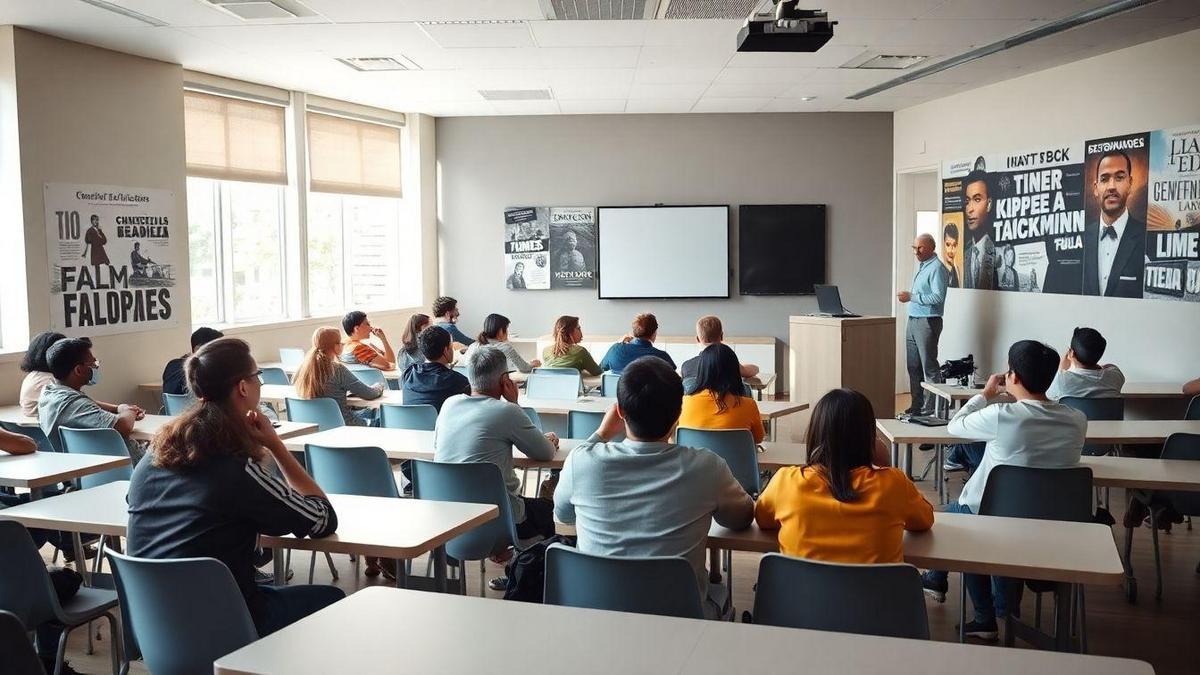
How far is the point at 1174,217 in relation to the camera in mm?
6855

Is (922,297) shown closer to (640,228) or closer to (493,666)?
(640,228)

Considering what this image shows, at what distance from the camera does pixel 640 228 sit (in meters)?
11.3

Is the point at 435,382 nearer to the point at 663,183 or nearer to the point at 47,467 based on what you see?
the point at 47,467

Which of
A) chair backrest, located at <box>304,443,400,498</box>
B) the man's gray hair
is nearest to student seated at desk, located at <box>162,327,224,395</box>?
chair backrest, located at <box>304,443,400,498</box>

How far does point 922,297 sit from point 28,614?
797cm

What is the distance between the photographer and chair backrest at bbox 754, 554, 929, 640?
7.58 feet

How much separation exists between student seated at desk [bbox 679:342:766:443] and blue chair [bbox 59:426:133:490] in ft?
8.47

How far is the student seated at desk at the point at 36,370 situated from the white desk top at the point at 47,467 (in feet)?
3.27

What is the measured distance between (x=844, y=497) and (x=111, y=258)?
6.51 m

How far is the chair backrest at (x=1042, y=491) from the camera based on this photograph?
3.60m

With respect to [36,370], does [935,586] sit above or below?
below

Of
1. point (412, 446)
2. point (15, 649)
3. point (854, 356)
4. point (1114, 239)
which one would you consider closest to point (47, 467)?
point (412, 446)

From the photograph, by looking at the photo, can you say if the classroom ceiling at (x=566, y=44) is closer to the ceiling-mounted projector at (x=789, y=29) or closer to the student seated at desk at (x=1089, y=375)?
the ceiling-mounted projector at (x=789, y=29)

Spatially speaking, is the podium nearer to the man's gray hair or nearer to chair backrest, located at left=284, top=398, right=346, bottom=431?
chair backrest, located at left=284, top=398, right=346, bottom=431
